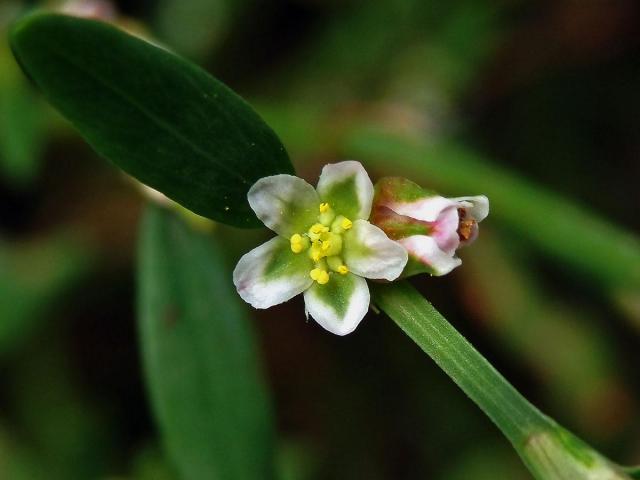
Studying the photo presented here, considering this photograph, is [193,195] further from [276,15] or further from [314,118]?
[276,15]

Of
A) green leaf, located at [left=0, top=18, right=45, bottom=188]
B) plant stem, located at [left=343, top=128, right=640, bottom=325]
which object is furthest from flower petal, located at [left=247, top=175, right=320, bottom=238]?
green leaf, located at [left=0, top=18, right=45, bottom=188]

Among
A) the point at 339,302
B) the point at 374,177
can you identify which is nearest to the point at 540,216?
the point at 374,177

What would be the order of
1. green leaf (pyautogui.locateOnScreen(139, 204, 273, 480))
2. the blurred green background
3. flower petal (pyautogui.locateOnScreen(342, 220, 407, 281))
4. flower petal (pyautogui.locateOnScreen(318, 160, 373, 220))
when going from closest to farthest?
1. flower petal (pyautogui.locateOnScreen(342, 220, 407, 281))
2. flower petal (pyautogui.locateOnScreen(318, 160, 373, 220))
3. green leaf (pyautogui.locateOnScreen(139, 204, 273, 480))
4. the blurred green background

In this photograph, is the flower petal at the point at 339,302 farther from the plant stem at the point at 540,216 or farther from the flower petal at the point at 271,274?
the plant stem at the point at 540,216

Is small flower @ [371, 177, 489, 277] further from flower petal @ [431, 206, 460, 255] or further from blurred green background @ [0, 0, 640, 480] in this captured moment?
blurred green background @ [0, 0, 640, 480]

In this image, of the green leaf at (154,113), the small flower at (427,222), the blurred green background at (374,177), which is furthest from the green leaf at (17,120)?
the small flower at (427,222)

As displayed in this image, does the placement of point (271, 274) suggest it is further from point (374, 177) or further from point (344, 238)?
point (374, 177)
